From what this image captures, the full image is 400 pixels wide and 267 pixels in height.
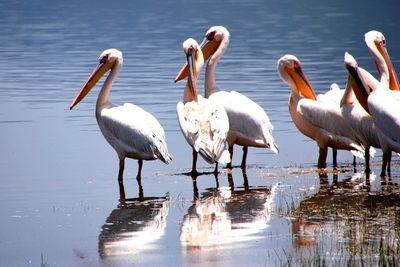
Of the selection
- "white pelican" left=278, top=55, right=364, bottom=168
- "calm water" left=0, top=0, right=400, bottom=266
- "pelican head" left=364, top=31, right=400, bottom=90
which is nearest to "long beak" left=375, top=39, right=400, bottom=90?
"pelican head" left=364, top=31, right=400, bottom=90

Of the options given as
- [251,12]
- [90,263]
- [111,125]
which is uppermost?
[251,12]

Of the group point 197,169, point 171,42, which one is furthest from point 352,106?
point 171,42

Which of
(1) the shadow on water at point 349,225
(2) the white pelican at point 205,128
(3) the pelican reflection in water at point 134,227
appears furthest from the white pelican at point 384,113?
(3) the pelican reflection in water at point 134,227

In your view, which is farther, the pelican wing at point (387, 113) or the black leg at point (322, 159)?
the black leg at point (322, 159)

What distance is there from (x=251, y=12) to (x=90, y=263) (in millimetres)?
52947

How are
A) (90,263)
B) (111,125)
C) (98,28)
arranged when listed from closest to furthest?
1. (90,263)
2. (111,125)
3. (98,28)

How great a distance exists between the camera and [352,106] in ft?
34.0

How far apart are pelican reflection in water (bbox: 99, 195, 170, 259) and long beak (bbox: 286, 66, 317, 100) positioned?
3.53 metres

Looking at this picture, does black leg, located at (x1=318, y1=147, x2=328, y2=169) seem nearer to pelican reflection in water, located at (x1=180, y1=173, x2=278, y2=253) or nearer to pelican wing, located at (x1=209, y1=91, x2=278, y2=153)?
pelican wing, located at (x1=209, y1=91, x2=278, y2=153)

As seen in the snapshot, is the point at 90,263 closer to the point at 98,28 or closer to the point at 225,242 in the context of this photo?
the point at 225,242

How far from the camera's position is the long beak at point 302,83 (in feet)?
38.3

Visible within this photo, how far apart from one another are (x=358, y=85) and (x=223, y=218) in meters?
3.15

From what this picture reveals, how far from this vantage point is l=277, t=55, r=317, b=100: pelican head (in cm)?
1168

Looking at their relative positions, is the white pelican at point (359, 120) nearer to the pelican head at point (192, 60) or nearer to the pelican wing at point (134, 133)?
the pelican head at point (192, 60)
